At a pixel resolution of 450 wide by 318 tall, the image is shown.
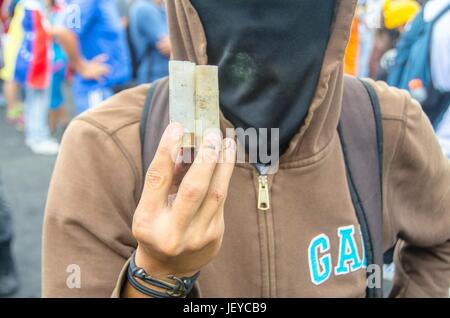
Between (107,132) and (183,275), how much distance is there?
38 centimetres

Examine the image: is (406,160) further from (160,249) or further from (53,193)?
(53,193)

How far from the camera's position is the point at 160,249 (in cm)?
105

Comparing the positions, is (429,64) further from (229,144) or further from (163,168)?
(163,168)

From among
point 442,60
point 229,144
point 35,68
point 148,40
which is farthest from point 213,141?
point 35,68

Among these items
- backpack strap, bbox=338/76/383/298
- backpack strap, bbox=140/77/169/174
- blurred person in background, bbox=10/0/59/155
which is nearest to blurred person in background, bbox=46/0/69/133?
blurred person in background, bbox=10/0/59/155

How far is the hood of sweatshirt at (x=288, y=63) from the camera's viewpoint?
1.32 metres

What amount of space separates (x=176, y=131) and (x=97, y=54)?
12.0 ft

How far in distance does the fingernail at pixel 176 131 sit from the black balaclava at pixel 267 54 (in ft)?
1.07

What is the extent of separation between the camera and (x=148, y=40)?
5.00 m

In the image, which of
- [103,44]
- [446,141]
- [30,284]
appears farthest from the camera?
[103,44]

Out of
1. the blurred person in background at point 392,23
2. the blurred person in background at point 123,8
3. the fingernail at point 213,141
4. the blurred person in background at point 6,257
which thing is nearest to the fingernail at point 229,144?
the fingernail at point 213,141

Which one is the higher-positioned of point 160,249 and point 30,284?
point 160,249

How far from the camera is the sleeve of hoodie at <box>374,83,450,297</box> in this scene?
1.50 metres

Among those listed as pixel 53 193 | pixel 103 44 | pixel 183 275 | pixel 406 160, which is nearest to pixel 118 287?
pixel 183 275
